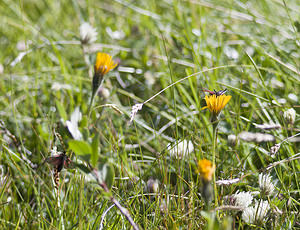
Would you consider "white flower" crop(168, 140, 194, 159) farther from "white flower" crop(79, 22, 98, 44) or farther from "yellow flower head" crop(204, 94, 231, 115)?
"white flower" crop(79, 22, 98, 44)

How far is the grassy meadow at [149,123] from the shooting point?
814 millimetres

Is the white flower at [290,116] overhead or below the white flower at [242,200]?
overhead

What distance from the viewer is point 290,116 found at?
3.33 feet

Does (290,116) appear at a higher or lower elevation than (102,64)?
lower

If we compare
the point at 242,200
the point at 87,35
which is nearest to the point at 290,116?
the point at 242,200

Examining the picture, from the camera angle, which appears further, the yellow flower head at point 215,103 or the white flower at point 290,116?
the white flower at point 290,116

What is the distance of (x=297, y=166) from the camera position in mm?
980

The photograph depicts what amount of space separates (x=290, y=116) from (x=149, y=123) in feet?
1.71

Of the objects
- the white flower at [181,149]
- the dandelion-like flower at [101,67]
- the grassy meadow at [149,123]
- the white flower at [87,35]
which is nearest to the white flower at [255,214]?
the grassy meadow at [149,123]

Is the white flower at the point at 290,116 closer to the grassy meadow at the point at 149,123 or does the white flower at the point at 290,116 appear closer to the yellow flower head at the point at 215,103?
the grassy meadow at the point at 149,123

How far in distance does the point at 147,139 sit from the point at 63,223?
500 mm

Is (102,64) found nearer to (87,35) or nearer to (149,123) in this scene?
(149,123)

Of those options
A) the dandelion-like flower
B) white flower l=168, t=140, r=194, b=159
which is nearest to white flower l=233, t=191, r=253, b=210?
white flower l=168, t=140, r=194, b=159

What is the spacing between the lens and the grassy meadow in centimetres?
81
